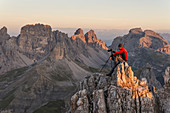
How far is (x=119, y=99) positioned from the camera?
36.1 metres

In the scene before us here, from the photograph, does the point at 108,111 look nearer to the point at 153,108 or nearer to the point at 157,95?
the point at 153,108

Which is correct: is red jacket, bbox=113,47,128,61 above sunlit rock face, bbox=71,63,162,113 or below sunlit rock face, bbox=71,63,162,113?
above

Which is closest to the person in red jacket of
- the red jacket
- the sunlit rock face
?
the red jacket

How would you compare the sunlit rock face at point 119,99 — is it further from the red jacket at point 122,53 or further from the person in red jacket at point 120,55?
the red jacket at point 122,53

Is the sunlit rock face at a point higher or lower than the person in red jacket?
lower

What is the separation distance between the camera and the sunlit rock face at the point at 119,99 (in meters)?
35.9

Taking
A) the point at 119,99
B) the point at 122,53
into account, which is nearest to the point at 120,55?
the point at 122,53

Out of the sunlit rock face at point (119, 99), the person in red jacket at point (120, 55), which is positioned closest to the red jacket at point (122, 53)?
the person in red jacket at point (120, 55)

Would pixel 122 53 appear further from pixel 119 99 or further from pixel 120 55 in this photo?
pixel 119 99

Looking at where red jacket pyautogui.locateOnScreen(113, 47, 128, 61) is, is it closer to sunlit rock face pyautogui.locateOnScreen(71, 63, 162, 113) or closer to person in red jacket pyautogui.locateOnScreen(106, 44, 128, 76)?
person in red jacket pyautogui.locateOnScreen(106, 44, 128, 76)

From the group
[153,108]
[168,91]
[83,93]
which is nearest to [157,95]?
[168,91]

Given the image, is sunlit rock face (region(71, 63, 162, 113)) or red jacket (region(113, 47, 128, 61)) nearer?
sunlit rock face (region(71, 63, 162, 113))

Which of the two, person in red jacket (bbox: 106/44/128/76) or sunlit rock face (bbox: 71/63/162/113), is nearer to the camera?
sunlit rock face (bbox: 71/63/162/113)

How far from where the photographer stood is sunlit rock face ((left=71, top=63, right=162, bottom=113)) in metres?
35.9
